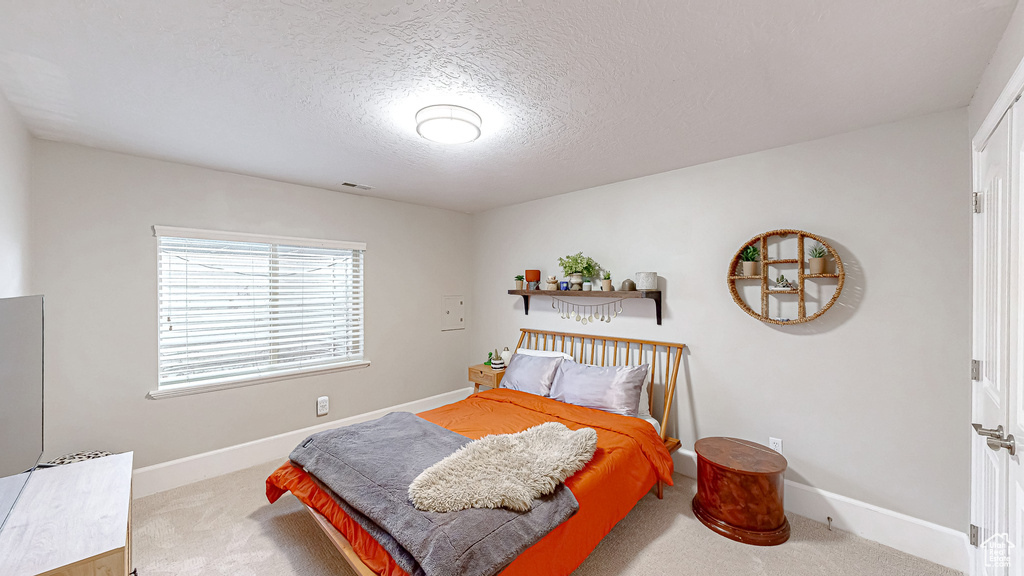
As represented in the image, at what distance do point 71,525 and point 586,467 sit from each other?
7.33ft

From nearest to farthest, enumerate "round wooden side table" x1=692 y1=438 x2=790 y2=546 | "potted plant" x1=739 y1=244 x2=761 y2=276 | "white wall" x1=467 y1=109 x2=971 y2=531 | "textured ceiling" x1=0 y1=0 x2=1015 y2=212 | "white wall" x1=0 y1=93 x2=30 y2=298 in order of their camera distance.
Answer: "textured ceiling" x1=0 y1=0 x2=1015 y2=212
"white wall" x1=0 y1=93 x2=30 y2=298
"white wall" x1=467 y1=109 x2=971 y2=531
"round wooden side table" x1=692 y1=438 x2=790 y2=546
"potted plant" x1=739 y1=244 x2=761 y2=276

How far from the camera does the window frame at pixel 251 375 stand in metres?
3.00

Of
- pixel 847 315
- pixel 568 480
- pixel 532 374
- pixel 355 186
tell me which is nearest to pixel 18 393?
pixel 568 480

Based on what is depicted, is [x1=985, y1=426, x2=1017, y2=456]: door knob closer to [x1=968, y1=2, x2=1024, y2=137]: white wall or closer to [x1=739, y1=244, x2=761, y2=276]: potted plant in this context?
[x1=968, y1=2, x2=1024, y2=137]: white wall

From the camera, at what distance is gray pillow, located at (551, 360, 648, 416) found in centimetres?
310

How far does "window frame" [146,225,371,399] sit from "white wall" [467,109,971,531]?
2760 mm

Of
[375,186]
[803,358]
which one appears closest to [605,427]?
[803,358]

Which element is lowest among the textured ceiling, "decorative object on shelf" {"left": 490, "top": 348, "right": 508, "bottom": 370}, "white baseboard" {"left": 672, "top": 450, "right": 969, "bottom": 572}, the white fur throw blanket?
"white baseboard" {"left": 672, "top": 450, "right": 969, "bottom": 572}

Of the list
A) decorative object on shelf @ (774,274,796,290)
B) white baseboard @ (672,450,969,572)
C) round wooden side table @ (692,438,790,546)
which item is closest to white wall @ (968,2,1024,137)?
decorative object on shelf @ (774,274,796,290)

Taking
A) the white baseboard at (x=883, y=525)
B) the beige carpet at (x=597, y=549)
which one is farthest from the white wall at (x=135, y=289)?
the white baseboard at (x=883, y=525)

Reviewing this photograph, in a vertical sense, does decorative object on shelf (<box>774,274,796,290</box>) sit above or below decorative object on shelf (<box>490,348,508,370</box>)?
above

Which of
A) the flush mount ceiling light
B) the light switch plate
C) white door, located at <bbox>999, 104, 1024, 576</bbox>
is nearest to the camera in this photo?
white door, located at <bbox>999, 104, 1024, 576</bbox>

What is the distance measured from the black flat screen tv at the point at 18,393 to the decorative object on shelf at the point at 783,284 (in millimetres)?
3786

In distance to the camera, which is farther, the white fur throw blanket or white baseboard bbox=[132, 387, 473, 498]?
white baseboard bbox=[132, 387, 473, 498]
